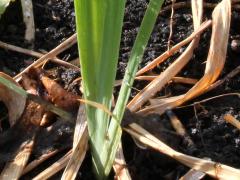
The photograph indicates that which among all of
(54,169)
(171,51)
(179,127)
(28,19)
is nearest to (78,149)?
(54,169)

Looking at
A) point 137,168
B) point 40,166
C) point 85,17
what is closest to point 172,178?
point 137,168

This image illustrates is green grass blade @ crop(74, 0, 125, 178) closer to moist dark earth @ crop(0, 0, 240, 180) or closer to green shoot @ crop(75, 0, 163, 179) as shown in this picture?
green shoot @ crop(75, 0, 163, 179)

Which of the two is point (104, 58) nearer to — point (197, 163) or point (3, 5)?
point (197, 163)

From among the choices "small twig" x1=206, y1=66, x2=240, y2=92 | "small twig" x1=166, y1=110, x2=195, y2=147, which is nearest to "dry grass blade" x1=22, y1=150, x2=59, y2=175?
"small twig" x1=166, y1=110, x2=195, y2=147

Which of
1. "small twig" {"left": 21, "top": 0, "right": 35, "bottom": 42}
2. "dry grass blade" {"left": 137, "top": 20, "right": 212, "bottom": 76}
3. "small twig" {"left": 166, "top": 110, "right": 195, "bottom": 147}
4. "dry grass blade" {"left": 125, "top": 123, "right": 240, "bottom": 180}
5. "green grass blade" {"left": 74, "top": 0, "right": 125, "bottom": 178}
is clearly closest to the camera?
"green grass blade" {"left": 74, "top": 0, "right": 125, "bottom": 178}

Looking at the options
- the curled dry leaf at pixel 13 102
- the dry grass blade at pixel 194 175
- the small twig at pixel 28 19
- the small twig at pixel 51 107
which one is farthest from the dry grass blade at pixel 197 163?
the small twig at pixel 28 19

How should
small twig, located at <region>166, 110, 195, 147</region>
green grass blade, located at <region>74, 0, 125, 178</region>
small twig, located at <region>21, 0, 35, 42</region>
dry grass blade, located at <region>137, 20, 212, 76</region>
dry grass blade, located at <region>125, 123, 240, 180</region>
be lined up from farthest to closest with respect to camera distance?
small twig, located at <region>21, 0, 35, 42</region> < dry grass blade, located at <region>137, 20, 212, 76</region> < small twig, located at <region>166, 110, 195, 147</region> < dry grass blade, located at <region>125, 123, 240, 180</region> < green grass blade, located at <region>74, 0, 125, 178</region>
